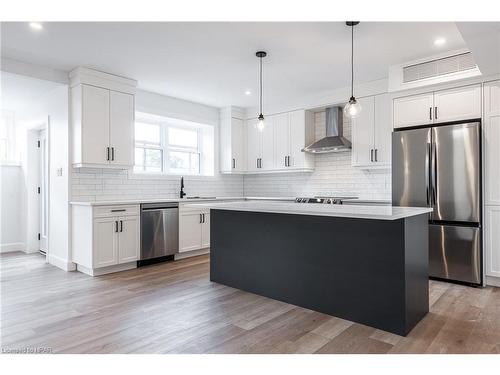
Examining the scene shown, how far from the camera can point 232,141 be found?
6512 millimetres

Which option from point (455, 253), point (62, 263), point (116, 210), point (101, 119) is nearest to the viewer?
point (455, 253)

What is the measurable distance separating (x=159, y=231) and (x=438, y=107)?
157 inches

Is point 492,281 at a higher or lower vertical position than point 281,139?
lower

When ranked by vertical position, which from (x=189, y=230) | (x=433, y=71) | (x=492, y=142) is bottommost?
(x=189, y=230)

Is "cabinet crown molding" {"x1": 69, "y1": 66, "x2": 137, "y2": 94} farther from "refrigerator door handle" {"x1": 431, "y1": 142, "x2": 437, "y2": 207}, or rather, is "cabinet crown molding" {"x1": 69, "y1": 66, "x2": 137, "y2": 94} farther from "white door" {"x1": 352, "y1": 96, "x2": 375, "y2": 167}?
"refrigerator door handle" {"x1": 431, "y1": 142, "x2": 437, "y2": 207}

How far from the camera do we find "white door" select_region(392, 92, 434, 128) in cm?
410

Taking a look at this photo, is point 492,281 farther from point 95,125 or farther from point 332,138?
point 95,125

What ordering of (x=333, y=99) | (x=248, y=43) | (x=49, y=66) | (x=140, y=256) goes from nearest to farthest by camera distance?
(x=248, y=43), (x=49, y=66), (x=140, y=256), (x=333, y=99)

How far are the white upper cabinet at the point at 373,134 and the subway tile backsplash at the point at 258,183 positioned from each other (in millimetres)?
322

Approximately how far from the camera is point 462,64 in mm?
3826

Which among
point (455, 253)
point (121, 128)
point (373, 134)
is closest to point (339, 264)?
point (455, 253)
